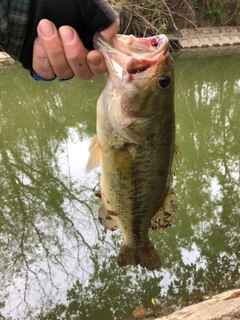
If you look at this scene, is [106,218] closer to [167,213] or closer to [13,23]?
[167,213]

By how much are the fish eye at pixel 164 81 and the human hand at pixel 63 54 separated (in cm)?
23

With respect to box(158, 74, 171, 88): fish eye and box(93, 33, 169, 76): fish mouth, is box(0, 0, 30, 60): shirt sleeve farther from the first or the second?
box(158, 74, 171, 88): fish eye

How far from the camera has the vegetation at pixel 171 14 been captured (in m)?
14.0

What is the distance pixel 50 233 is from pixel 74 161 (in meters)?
1.79

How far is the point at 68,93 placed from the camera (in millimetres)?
10023

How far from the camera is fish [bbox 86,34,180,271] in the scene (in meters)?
1.33

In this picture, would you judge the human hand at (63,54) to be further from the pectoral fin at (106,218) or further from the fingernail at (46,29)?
the pectoral fin at (106,218)

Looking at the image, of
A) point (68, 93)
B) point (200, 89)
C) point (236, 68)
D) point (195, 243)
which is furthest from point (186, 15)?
point (195, 243)

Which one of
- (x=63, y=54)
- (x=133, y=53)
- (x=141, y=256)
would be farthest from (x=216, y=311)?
(x=63, y=54)

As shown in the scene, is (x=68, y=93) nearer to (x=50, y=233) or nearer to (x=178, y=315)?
(x=50, y=233)

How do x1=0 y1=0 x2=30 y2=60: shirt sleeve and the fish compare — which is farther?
the fish

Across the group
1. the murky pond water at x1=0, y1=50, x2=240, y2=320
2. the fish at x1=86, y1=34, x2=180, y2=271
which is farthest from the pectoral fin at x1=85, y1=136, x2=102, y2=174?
the murky pond water at x1=0, y1=50, x2=240, y2=320

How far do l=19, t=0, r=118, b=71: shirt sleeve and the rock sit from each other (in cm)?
293

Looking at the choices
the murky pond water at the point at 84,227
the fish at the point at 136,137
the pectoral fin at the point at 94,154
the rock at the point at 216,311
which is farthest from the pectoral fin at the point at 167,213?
the murky pond water at the point at 84,227
